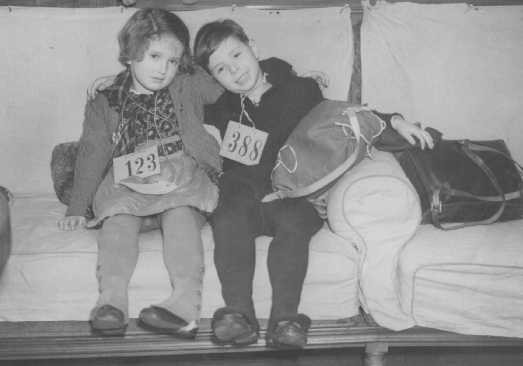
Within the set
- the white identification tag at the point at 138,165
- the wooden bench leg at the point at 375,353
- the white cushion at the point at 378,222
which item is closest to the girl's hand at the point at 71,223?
the white identification tag at the point at 138,165

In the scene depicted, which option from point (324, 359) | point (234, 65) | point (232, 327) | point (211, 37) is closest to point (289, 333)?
point (232, 327)

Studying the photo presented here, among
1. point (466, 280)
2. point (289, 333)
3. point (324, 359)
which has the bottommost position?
point (324, 359)

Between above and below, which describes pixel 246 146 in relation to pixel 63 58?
below

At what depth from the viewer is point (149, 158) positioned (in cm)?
156

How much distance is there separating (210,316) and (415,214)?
0.61 meters

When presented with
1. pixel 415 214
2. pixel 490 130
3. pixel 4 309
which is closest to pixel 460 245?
pixel 415 214

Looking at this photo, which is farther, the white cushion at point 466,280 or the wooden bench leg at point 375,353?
the wooden bench leg at point 375,353

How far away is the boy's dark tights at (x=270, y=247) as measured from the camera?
1350 millimetres

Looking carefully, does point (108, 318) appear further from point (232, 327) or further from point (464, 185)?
point (464, 185)

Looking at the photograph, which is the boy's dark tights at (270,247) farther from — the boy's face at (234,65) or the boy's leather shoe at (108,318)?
the boy's face at (234,65)

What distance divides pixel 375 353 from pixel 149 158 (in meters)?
0.84

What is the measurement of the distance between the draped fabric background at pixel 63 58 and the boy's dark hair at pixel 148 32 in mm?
136

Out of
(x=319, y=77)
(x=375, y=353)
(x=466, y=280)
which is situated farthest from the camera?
(x=319, y=77)

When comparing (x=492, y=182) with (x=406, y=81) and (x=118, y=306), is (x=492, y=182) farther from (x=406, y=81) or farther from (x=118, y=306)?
(x=118, y=306)
